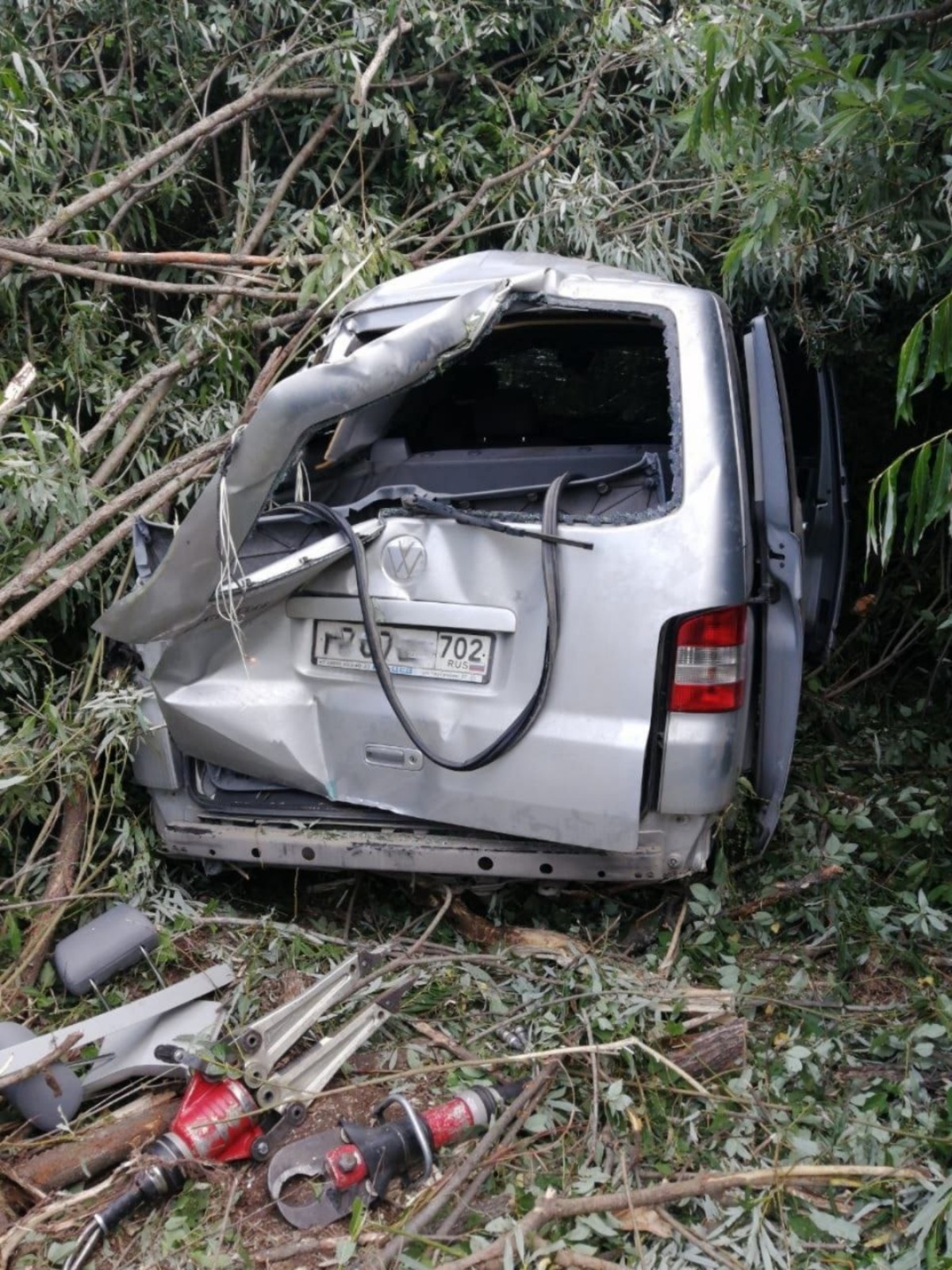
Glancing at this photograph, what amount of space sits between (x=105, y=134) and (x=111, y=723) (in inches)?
121

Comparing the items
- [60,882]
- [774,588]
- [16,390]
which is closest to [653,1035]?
[774,588]

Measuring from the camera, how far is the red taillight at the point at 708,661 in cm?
301

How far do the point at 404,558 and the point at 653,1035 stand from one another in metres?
1.47

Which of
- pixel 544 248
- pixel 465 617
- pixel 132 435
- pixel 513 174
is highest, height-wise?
pixel 513 174

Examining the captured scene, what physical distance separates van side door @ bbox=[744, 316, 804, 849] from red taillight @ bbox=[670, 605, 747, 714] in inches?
12.3

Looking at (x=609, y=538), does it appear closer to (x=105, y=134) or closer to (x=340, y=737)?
(x=340, y=737)

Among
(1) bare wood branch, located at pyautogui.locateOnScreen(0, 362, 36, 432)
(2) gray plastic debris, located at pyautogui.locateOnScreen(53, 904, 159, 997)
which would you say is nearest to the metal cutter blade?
(2) gray plastic debris, located at pyautogui.locateOnScreen(53, 904, 159, 997)

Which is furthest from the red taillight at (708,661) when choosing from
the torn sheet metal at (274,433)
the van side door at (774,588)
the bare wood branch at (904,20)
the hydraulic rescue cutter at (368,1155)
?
the bare wood branch at (904,20)

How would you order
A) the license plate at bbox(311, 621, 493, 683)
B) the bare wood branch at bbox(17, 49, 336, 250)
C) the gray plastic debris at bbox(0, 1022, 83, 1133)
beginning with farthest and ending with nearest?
1. the bare wood branch at bbox(17, 49, 336, 250)
2. the license plate at bbox(311, 621, 493, 683)
3. the gray plastic debris at bbox(0, 1022, 83, 1133)

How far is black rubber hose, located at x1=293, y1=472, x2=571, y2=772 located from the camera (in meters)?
3.06

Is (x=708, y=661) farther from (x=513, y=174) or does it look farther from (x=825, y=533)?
(x=513, y=174)

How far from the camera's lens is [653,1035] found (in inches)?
114

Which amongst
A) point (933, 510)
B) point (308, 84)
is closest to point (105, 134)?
point (308, 84)

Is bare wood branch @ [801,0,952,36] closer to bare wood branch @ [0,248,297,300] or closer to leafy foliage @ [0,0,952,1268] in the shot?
leafy foliage @ [0,0,952,1268]
